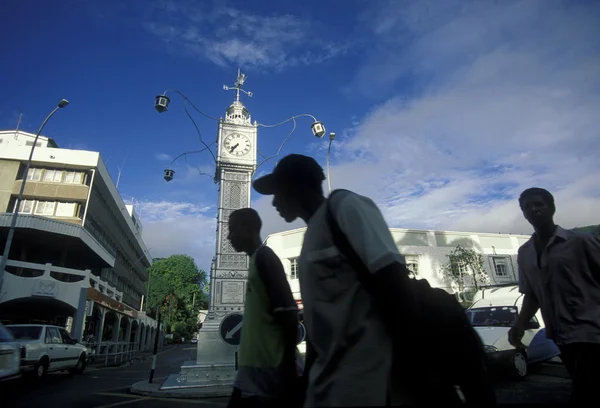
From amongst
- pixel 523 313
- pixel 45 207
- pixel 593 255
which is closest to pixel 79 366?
pixel 523 313

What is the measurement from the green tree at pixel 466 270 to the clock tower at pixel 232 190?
792 inches

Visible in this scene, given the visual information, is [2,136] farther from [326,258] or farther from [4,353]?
[326,258]

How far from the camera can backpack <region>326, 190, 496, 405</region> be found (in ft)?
3.33

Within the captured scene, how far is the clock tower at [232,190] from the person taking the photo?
9.22 m

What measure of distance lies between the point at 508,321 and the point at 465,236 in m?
22.6

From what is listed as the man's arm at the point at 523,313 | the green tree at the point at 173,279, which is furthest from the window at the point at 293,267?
the green tree at the point at 173,279

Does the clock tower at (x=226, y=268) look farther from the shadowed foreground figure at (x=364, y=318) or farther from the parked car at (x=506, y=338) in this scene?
the shadowed foreground figure at (x=364, y=318)

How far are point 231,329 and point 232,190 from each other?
511 centimetres

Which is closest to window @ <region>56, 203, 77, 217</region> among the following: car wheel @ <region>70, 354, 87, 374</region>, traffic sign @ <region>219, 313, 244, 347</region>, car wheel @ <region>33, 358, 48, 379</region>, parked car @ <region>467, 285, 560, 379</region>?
car wheel @ <region>70, 354, 87, 374</region>

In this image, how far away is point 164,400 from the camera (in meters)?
6.23

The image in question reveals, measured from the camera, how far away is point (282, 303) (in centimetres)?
182

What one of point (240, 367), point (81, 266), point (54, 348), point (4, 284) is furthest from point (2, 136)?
point (240, 367)

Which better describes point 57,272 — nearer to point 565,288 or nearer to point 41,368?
point 41,368

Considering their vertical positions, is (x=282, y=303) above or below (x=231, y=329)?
above
